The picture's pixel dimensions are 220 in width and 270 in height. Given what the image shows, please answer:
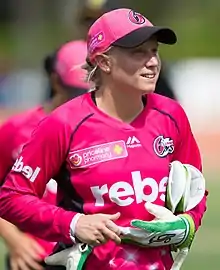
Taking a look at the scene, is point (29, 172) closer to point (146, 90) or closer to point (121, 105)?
point (121, 105)

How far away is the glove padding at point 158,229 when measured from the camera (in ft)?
14.2

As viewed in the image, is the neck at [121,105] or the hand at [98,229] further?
the neck at [121,105]

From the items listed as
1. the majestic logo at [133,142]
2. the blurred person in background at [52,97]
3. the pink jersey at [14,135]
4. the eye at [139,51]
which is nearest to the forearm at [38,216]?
the majestic logo at [133,142]

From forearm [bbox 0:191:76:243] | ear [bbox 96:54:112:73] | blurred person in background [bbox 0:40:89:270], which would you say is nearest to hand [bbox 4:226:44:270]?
blurred person in background [bbox 0:40:89:270]

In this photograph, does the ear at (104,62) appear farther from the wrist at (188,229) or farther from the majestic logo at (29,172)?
the wrist at (188,229)

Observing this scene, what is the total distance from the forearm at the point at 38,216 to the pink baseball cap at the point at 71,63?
4.95ft

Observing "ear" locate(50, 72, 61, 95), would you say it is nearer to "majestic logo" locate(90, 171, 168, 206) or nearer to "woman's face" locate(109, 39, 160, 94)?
"woman's face" locate(109, 39, 160, 94)

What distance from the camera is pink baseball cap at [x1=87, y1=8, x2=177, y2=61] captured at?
443 cm

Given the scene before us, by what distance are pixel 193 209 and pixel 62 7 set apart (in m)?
33.1

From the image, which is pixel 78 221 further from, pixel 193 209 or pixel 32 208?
pixel 193 209

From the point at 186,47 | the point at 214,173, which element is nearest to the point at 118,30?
the point at 214,173

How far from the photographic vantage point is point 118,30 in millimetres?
4469

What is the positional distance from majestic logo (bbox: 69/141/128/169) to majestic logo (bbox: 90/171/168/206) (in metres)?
0.10

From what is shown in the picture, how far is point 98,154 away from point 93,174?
0.08 metres
